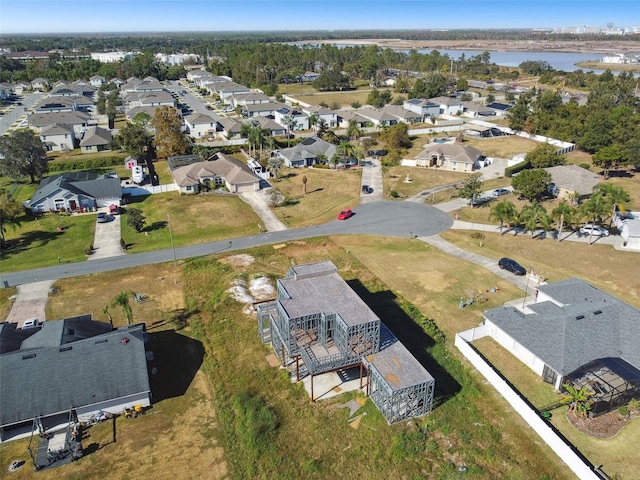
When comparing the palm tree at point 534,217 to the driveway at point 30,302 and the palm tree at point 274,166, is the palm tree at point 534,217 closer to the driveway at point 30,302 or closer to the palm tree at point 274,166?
the palm tree at point 274,166

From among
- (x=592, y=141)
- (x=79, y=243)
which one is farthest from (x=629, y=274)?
(x=79, y=243)

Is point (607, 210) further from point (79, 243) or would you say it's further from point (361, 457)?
point (79, 243)

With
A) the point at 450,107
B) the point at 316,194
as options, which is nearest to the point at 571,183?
the point at 316,194

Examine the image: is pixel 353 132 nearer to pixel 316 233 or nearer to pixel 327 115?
pixel 327 115

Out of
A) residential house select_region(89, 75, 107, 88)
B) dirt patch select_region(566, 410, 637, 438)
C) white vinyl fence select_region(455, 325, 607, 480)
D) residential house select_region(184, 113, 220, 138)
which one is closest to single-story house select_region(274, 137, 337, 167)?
residential house select_region(184, 113, 220, 138)

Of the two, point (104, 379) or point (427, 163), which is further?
point (427, 163)

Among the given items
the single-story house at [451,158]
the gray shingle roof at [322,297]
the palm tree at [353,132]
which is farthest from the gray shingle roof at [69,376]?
the palm tree at [353,132]

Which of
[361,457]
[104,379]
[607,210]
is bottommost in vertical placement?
[361,457]
